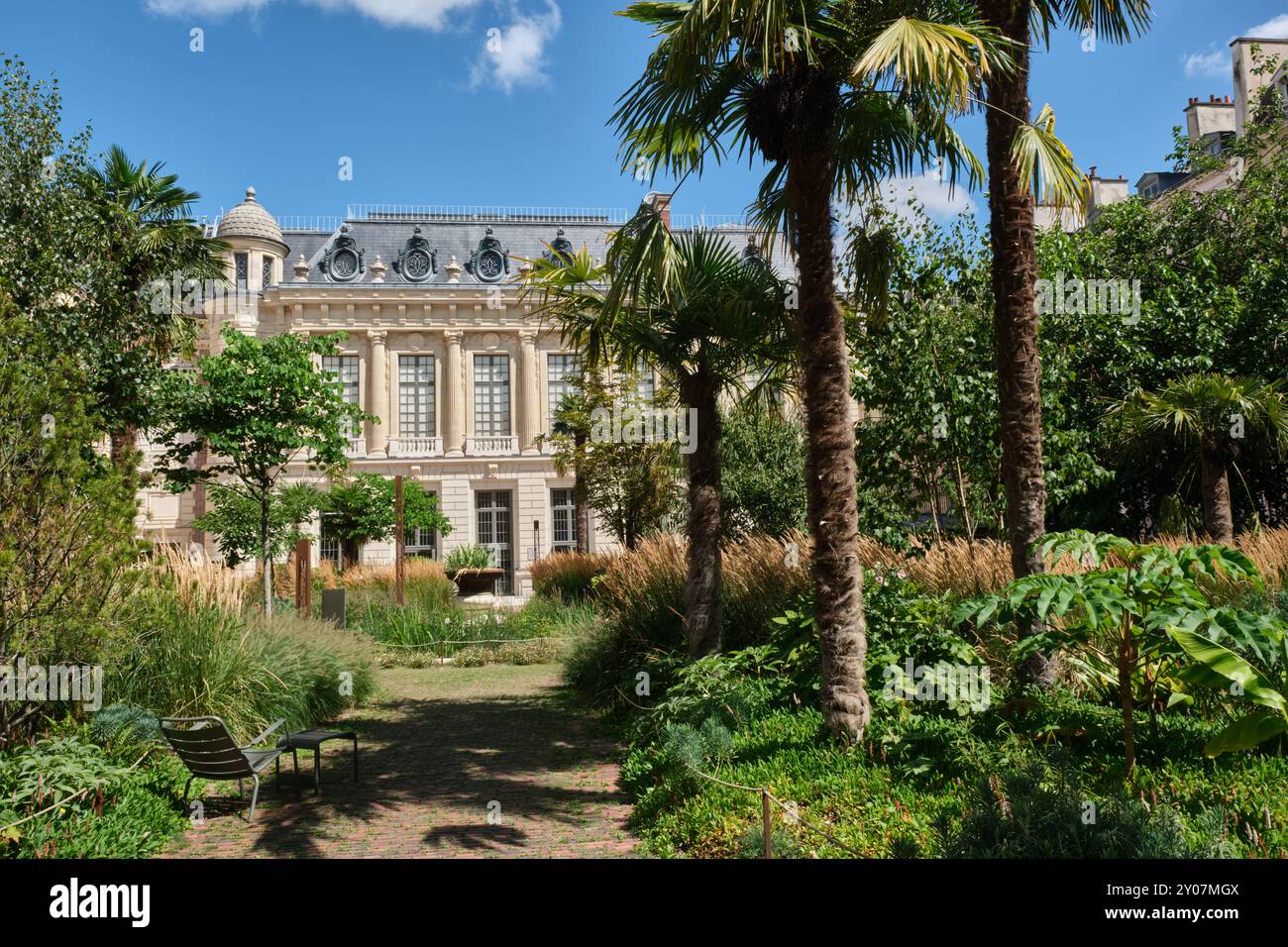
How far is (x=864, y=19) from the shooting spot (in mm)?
6840

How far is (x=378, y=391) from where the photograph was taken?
3666 centimetres

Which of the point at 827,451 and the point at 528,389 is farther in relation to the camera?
the point at 528,389

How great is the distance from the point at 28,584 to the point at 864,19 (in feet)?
24.0

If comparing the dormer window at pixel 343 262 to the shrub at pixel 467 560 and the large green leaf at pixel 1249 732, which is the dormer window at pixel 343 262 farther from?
the large green leaf at pixel 1249 732

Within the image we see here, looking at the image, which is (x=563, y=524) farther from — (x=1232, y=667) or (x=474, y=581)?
(x=1232, y=667)

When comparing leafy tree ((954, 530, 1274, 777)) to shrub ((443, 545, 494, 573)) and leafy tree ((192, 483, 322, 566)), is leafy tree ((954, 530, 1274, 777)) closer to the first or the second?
leafy tree ((192, 483, 322, 566))

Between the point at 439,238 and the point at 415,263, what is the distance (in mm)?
2031

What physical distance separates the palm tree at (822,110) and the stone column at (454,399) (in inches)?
1195

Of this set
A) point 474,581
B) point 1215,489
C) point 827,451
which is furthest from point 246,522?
point 1215,489

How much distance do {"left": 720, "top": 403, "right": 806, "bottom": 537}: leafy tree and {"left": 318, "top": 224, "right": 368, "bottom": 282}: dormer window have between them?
23900 millimetres

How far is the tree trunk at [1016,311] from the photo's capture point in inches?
286

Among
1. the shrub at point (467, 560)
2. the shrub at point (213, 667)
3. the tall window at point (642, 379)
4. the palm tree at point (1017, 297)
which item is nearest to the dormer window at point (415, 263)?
the tall window at point (642, 379)

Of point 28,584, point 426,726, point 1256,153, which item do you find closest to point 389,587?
point 426,726
